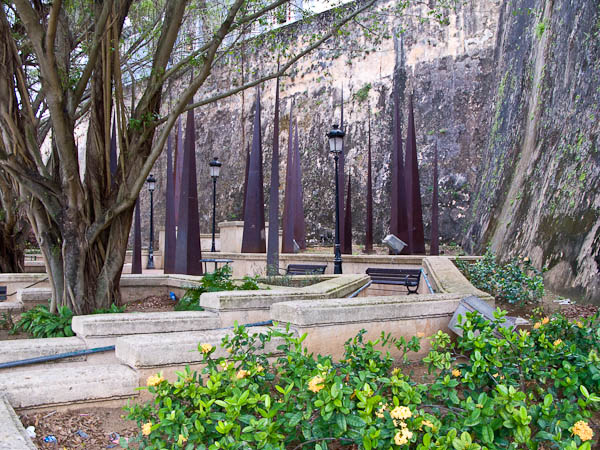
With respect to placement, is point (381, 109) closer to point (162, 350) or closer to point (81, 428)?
point (162, 350)

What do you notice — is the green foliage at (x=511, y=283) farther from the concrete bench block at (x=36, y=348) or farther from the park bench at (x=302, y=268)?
the concrete bench block at (x=36, y=348)

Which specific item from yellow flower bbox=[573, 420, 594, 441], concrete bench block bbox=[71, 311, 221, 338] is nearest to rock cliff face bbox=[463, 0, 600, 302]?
concrete bench block bbox=[71, 311, 221, 338]

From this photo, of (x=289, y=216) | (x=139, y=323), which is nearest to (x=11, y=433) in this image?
(x=139, y=323)

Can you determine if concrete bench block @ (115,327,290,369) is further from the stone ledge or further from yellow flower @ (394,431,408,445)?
yellow flower @ (394,431,408,445)

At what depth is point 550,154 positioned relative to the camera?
34.3 ft

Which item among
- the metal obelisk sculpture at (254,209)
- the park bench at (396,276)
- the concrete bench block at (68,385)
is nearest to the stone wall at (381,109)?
the metal obelisk sculpture at (254,209)

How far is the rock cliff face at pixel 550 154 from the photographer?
7672 mm

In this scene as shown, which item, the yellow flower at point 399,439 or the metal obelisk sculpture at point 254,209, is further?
the metal obelisk sculpture at point 254,209

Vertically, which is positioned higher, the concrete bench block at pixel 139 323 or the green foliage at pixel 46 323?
the concrete bench block at pixel 139 323

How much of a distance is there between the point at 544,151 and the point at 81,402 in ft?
34.0

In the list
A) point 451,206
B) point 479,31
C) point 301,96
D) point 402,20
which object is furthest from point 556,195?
point 301,96

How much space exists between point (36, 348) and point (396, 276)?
732 cm

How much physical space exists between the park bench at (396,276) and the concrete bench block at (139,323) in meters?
5.63

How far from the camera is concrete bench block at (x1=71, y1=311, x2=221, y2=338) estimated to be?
184 inches
